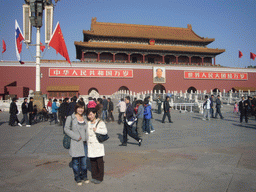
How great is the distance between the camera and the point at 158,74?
28.6 meters

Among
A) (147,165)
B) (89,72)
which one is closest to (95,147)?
(147,165)

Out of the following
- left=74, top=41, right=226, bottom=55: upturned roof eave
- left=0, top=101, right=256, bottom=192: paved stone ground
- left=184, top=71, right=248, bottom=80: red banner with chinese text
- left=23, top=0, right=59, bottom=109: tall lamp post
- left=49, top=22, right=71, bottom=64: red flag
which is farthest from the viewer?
left=184, top=71, right=248, bottom=80: red banner with chinese text

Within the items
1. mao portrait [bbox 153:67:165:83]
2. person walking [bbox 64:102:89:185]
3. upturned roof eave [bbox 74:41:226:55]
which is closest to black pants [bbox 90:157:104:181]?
person walking [bbox 64:102:89:185]

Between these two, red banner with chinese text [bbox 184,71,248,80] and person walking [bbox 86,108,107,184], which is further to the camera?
red banner with chinese text [bbox 184,71,248,80]

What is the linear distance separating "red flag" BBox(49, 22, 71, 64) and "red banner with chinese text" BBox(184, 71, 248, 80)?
1994 cm

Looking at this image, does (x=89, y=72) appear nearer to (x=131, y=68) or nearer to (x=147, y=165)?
(x=131, y=68)

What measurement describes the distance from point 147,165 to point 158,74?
82.0 ft

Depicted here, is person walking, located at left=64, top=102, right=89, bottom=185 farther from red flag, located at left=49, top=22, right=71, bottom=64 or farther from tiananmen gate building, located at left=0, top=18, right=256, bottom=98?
tiananmen gate building, located at left=0, top=18, right=256, bottom=98

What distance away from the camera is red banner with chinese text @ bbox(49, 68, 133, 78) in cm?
2597

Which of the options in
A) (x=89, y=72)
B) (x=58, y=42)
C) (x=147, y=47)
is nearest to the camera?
(x=58, y=42)

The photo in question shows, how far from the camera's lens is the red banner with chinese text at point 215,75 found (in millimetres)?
29739

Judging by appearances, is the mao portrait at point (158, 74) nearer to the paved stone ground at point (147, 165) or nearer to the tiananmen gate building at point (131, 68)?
the tiananmen gate building at point (131, 68)

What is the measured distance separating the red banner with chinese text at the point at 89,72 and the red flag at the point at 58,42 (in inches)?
523

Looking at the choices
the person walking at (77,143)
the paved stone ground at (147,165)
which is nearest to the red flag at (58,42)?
the paved stone ground at (147,165)
